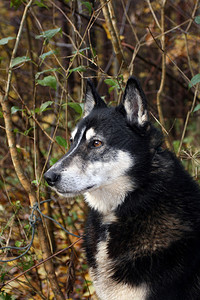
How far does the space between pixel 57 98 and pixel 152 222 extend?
310 centimetres

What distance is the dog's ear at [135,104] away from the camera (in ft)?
8.55

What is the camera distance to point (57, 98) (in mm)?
5227

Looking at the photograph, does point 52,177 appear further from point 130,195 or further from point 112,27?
point 112,27

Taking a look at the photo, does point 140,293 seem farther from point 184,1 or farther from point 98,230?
point 184,1

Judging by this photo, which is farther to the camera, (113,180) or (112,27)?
(112,27)

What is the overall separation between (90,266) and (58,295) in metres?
0.69

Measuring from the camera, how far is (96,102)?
316cm

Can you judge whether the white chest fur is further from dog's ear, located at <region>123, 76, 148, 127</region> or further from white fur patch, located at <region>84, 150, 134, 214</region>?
dog's ear, located at <region>123, 76, 148, 127</region>

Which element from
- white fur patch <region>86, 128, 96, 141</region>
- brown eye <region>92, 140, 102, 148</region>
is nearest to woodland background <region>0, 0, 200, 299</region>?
white fur patch <region>86, 128, 96, 141</region>

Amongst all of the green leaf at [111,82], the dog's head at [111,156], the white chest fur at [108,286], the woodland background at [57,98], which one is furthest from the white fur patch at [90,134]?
the white chest fur at [108,286]

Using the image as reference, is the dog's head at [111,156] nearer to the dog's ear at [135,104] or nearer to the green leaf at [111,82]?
the dog's ear at [135,104]

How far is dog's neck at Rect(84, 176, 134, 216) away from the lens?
2.75m

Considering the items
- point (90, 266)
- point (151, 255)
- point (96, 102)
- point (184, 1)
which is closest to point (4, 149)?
point (96, 102)

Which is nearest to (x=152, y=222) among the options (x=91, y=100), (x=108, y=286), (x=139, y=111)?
(x=108, y=286)
